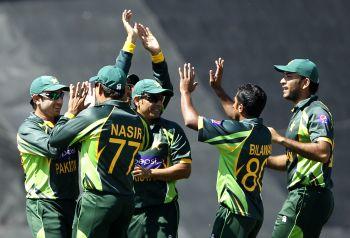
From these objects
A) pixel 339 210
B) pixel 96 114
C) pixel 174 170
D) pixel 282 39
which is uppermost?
pixel 282 39

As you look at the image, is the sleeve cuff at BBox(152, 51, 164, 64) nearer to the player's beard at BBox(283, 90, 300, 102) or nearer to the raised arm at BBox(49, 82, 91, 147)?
the player's beard at BBox(283, 90, 300, 102)

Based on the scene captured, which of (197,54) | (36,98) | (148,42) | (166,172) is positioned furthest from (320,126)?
(197,54)

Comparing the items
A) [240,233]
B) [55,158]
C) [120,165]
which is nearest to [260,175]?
[240,233]

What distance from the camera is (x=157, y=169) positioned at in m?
7.10

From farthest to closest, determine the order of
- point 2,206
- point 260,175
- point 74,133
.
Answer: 1. point 2,206
2. point 260,175
3. point 74,133

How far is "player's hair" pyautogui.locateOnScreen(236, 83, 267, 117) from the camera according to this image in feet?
22.0

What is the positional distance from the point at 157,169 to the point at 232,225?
2.53ft

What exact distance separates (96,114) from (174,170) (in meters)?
0.99

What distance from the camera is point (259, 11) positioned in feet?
30.1

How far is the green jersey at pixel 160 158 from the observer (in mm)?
7172

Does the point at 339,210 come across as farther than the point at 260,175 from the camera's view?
Yes

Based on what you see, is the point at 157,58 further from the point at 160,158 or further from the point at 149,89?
the point at 160,158

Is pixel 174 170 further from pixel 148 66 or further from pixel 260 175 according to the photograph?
pixel 148 66

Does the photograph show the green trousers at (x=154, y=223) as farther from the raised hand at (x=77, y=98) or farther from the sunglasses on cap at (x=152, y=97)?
the raised hand at (x=77, y=98)
